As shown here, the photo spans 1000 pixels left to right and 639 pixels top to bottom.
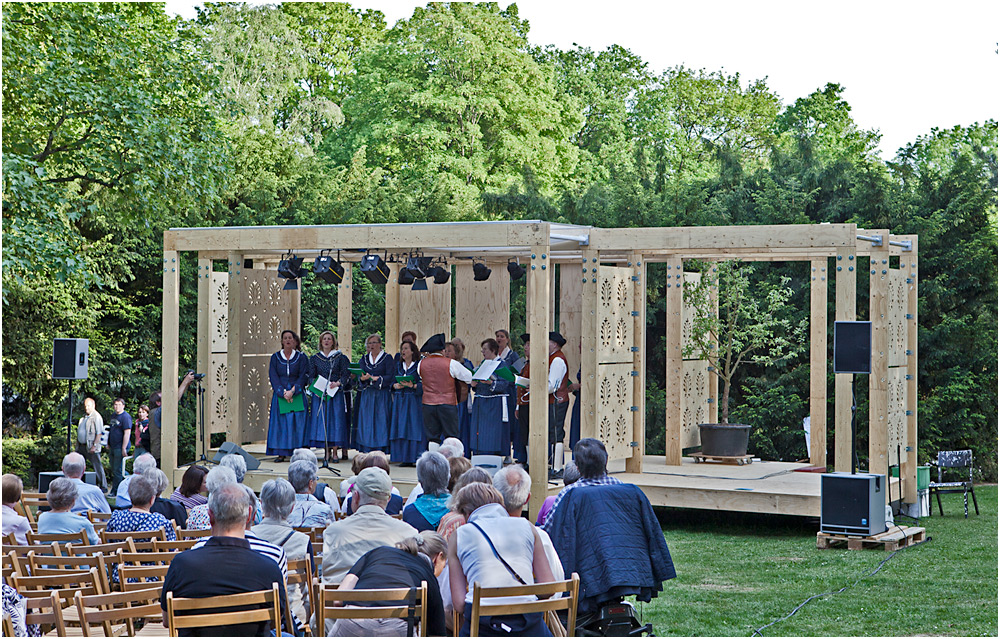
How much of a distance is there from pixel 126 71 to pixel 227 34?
10714mm

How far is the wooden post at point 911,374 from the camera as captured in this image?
12305 millimetres

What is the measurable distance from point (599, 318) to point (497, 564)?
639 centimetres

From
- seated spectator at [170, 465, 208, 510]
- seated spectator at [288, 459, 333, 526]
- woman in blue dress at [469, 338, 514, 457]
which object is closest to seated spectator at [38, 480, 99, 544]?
seated spectator at [170, 465, 208, 510]

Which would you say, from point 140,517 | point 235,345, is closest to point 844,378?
point 235,345

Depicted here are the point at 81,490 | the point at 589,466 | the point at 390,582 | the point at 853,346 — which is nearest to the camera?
the point at 390,582

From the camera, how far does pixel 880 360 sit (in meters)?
11.2

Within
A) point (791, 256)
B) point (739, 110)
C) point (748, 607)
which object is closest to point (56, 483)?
point (748, 607)

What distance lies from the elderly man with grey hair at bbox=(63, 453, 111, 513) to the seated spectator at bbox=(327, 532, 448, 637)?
3.78 meters

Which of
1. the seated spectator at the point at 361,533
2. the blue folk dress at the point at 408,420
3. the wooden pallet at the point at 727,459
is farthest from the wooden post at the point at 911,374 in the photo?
the seated spectator at the point at 361,533

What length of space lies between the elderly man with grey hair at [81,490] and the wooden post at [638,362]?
5.51 meters

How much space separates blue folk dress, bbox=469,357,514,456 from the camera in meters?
12.3

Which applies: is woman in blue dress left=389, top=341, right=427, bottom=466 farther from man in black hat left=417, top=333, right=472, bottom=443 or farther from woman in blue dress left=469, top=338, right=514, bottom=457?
woman in blue dress left=469, top=338, right=514, bottom=457

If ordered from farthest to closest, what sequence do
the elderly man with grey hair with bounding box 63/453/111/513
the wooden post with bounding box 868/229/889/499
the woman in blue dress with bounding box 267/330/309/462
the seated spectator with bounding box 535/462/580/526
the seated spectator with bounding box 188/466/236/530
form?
the woman in blue dress with bounding box 267/330/309/462, the wooden post with bounding box 868/229/889/499, the elderly man with grey hair with bounding box 63/453/111/513, the seated spectator with bounding box 188/466/236/530, the seated spectator with bounding box 535/462/580/526

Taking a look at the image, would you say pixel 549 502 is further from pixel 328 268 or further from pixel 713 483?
pixel 328 268
